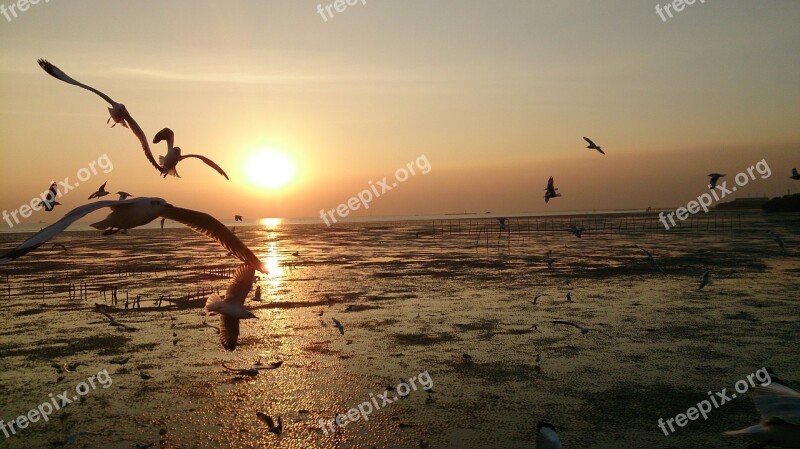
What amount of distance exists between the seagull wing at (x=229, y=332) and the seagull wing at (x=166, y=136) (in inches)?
169

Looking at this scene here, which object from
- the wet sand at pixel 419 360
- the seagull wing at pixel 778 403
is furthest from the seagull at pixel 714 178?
the seagull wing at pixel 778 403

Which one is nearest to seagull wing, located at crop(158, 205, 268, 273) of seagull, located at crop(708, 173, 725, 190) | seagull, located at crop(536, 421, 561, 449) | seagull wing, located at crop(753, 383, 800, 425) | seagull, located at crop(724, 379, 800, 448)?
seagull, located at crop(536, 421, 561, 449)

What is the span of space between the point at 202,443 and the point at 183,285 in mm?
20713

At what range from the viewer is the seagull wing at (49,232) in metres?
4.18

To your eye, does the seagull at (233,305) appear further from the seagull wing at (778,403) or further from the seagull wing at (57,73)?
the seagull wing at (778,403)

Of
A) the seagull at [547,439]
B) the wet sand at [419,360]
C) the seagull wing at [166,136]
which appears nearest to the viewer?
the seagull at [547,439]

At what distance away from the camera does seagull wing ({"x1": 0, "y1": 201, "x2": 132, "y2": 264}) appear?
4176mm

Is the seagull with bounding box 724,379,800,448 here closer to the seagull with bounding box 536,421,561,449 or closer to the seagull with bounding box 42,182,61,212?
the seagull with bounding box 536,421,561,449

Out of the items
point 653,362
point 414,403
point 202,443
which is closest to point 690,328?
point 653,362

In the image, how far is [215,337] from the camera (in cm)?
1716

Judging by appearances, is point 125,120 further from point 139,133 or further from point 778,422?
point 778,422

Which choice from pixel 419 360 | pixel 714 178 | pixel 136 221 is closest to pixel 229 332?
pixel 136 221

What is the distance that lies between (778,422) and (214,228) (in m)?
6.30

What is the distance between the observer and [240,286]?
7508mm
